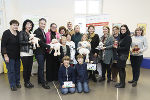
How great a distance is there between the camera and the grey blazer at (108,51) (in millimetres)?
3355

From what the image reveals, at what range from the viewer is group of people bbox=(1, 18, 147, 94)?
2.97m

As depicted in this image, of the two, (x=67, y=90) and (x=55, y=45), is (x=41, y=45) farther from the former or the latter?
(x=67, y=90)

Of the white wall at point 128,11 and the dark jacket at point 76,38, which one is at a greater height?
the white wall at point 128,11

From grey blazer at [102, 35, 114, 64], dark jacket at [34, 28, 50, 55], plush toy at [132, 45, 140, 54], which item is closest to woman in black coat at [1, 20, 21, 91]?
dark jacket at [34, 28, 50, 55]

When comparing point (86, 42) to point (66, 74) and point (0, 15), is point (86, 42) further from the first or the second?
point (0, 15)

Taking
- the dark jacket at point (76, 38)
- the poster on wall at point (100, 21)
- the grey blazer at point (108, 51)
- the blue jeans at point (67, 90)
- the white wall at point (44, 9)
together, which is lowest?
the blue jeans at point (67, 90)

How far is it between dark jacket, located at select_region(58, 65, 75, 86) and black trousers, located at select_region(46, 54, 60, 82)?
49 cm

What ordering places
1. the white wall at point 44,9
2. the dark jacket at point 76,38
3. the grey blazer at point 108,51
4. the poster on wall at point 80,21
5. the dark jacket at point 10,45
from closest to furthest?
the dark jacket at point 10,45 < the grey blazer at point 108,51 < the dark jacket at point 76,38 < the white wall at point 44,9 < the poster on wall at point 80,21

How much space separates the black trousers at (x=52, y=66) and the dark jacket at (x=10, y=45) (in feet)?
2.55

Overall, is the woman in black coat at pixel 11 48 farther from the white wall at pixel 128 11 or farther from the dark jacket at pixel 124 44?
the white wall at pixel 128 11

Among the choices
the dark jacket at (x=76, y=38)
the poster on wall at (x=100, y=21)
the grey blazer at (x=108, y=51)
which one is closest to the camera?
the grey blazer at (x=108, y=51)

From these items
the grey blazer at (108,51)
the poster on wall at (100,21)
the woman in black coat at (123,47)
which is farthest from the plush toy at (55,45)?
the poster on wall at (100,21)

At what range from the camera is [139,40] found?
330 cm

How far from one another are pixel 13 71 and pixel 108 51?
2.31m
